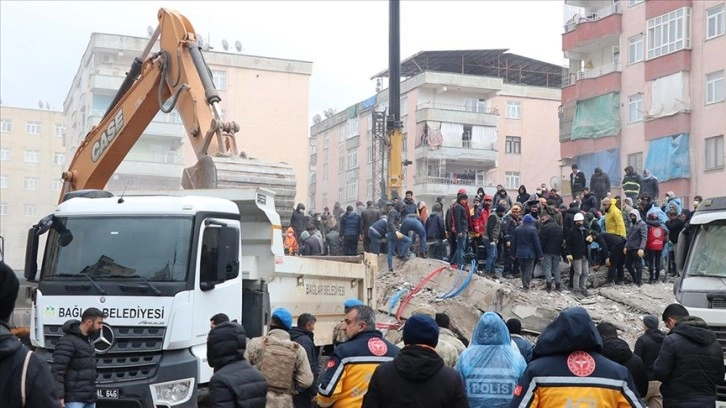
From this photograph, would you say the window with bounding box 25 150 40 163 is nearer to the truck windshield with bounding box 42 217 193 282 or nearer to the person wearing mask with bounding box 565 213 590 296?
the person wearing mask with bounding box 565 213 590 296

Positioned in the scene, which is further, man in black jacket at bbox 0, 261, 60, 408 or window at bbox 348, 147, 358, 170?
window at bbox 348, 147, 358, 170

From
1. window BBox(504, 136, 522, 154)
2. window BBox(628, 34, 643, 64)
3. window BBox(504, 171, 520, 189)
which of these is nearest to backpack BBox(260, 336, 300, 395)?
window BBox(628, 34, 643, 64)

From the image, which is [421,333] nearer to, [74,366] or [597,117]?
[74,366]

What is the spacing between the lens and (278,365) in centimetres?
818

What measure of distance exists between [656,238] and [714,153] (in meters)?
17.3

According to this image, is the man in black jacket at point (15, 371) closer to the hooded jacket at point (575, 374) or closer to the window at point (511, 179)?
the hooded jacket at point (575, 374)

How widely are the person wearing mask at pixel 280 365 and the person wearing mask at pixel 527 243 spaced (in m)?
11.8

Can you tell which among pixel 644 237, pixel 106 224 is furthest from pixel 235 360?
pixel 644 237

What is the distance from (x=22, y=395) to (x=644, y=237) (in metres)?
17.2

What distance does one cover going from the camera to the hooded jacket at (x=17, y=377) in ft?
13.9

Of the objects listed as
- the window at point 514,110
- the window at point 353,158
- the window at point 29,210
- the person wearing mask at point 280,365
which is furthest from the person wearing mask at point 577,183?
the window at point 29,210

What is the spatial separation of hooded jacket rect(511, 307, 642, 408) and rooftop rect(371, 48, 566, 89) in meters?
54.7

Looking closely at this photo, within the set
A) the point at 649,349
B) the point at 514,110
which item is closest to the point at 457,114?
the point at 514,110

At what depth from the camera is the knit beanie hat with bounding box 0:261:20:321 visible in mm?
4230
